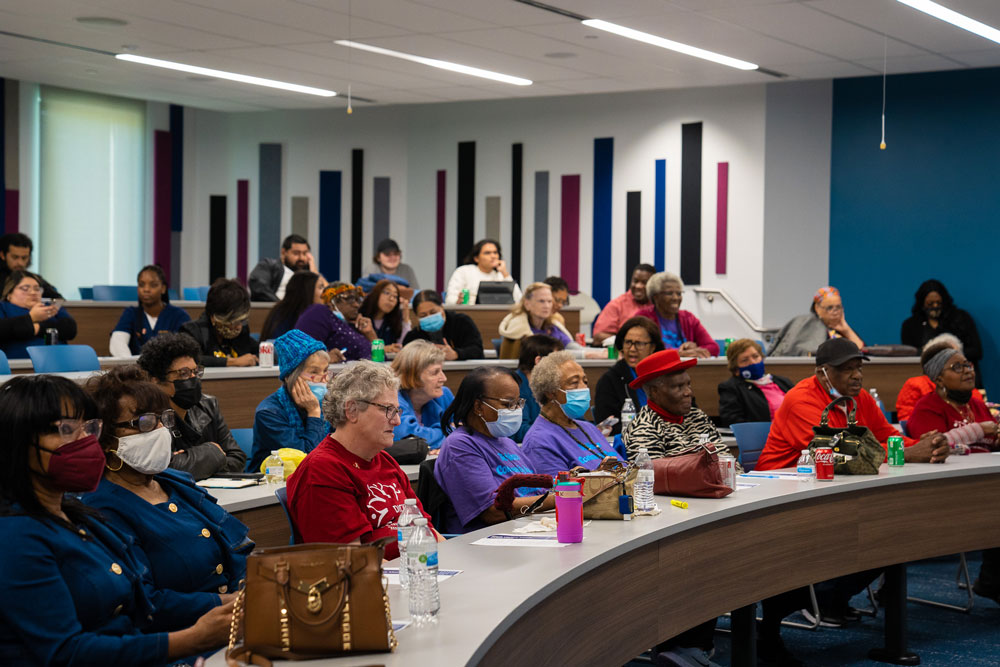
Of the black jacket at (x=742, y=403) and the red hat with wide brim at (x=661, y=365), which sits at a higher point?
the red hat with wide brim at (x=661, y=365)

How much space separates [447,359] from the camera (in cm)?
796

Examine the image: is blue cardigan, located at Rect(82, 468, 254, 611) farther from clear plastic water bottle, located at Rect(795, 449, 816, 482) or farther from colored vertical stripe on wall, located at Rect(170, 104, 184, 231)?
colored vertical stripe on wall, located at Rect(170, 104, 184, 231)

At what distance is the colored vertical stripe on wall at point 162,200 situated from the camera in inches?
555

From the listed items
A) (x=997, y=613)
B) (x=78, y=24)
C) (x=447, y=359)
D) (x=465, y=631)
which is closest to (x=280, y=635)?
(x=465, y=631)

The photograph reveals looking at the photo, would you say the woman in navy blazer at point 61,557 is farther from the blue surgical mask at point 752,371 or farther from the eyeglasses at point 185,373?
the blue surgical mask at point 752,371

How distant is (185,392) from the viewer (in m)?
4.46

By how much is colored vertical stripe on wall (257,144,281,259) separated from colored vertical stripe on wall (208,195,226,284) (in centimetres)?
53

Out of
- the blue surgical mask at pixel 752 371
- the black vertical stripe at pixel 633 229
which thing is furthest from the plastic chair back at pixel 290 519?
the black vertical stripe at pixel 633 229

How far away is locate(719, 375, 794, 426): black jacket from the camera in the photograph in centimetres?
682

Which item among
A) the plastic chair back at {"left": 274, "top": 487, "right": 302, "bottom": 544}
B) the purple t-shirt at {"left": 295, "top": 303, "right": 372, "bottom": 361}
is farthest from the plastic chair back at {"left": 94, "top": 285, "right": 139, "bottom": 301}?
the plastic chair back at {"left": 274, "top": 487, "right": 302, "bottom": 544}

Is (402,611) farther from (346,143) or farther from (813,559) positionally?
(346,143)

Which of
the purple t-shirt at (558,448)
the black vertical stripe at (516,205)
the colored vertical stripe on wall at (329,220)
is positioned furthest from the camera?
the colored vertical stripe on wall at (329,220)

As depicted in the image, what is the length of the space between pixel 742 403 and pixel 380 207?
8.07 m

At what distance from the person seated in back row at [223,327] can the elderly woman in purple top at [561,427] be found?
3.11 m
